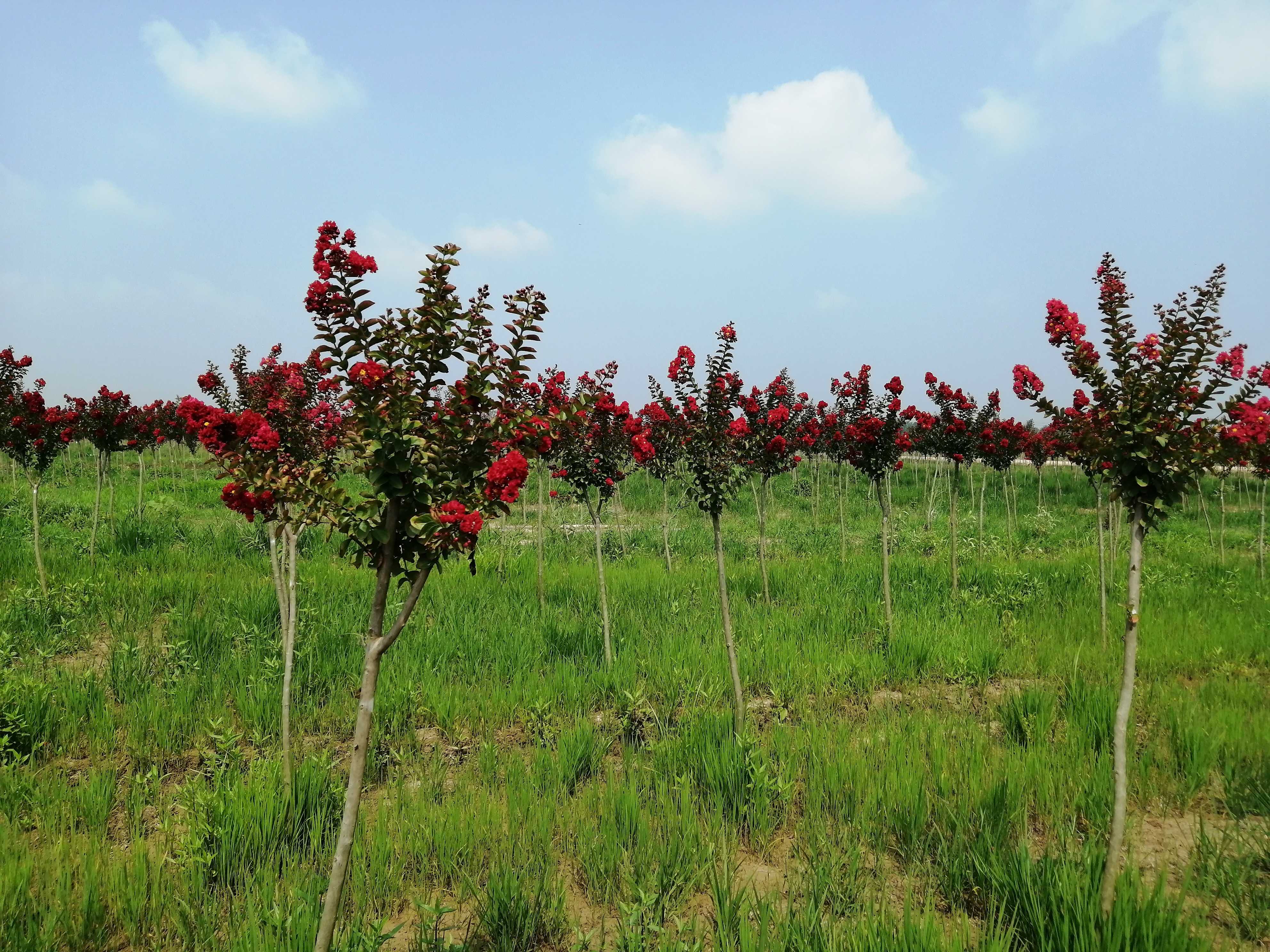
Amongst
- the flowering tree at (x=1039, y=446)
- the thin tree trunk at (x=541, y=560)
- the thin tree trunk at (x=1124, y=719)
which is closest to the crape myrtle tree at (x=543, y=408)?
the thin tree trunk at (x=541, y=560)

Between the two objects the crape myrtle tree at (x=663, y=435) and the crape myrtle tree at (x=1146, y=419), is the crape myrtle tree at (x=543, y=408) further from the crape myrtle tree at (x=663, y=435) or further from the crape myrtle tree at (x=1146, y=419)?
the crape myrtle tree at (x=1146, y=419)

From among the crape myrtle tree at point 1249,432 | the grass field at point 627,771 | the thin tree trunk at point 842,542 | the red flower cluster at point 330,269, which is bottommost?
the grass field at point 627,771

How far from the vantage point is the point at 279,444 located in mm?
3064

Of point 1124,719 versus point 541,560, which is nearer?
point 1124,719

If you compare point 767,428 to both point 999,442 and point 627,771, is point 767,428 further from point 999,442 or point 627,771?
point 999,442

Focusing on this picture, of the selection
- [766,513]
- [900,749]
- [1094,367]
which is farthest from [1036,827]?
[766,513]

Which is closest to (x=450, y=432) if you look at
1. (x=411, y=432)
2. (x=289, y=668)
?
(x=411, y=432)

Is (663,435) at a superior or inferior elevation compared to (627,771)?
superior

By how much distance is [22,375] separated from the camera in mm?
9531

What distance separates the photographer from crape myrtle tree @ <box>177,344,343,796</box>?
8.01 ft

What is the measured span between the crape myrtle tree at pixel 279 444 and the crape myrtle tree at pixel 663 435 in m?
2.64

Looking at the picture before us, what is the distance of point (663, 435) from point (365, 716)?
524 cm

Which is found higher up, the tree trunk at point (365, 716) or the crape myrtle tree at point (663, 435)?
the crape myrtle tree at point (663, 435)

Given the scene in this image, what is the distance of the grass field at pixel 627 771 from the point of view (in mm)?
2955
